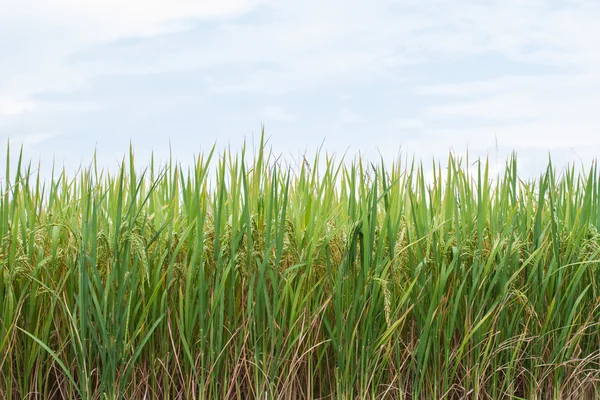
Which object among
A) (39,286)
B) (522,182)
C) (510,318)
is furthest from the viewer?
(522,182)

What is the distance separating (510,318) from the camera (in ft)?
10.7

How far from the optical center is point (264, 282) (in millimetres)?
2842

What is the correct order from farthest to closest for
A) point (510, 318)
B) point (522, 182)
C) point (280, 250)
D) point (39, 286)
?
point (522, 182)
point (510, 318)
point (39, 286)
point (280, 250)

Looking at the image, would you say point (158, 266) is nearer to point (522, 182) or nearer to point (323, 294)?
point (323, 294)

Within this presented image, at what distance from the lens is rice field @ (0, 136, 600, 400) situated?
285 centimetres

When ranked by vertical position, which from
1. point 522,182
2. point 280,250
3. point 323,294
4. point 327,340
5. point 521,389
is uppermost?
point 522,182

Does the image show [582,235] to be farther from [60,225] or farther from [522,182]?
[60,225]

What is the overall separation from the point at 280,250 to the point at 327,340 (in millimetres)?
461

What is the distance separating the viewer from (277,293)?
9.35ft

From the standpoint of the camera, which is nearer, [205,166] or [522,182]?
[205,166]

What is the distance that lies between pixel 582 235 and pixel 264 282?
182cm

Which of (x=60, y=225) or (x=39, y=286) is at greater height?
(x=60, y=225)

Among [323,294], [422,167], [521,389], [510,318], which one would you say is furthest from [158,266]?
[521,389]

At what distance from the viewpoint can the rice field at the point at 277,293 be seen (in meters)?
2.85
